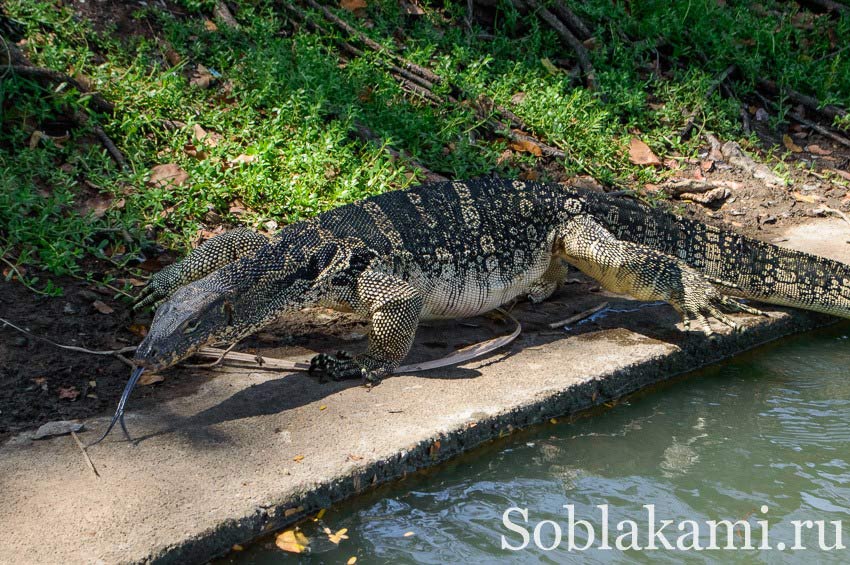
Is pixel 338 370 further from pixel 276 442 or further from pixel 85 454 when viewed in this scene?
pixel 85 454

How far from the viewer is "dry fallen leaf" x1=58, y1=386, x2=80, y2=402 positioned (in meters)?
4.31

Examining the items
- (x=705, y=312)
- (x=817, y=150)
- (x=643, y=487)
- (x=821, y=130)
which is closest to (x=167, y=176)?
(x=705, y=312)

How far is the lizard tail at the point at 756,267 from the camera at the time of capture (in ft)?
19.5

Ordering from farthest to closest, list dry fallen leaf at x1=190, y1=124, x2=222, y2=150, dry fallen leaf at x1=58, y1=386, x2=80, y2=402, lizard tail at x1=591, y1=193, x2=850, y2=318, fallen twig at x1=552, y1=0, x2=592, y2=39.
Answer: fallen twig at x1=552, y1=0, x2=592, y2=39, dry fallen leaf at x1=190, y1=124, x2=222, y2=150, lizard tail at x1=591, y1=193, x2=850, y2=318, dry fallen leaf at x1=58, y1=386, x2=80, y2=402

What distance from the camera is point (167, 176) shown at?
656 cm

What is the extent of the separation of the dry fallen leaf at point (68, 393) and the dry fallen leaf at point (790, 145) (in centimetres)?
822

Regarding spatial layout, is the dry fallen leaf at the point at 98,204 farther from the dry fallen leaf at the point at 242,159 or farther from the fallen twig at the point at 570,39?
the fallen twig at the point at 570,39

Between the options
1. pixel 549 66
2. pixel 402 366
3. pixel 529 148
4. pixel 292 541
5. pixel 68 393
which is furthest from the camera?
pixel 549 66

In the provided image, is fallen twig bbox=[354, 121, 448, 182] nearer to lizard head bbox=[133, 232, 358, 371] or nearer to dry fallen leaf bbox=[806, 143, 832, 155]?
lizard head bbox=[133, 232, 358, 371]

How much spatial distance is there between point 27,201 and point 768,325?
5.05m

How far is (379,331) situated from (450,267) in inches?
31.3

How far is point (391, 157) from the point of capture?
725 centimetres

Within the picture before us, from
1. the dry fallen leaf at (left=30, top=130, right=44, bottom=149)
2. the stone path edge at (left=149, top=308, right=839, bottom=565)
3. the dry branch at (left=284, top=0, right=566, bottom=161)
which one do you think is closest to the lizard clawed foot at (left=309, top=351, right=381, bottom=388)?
the stone path edge at (left=149, top=308, right=839, bottom=565)

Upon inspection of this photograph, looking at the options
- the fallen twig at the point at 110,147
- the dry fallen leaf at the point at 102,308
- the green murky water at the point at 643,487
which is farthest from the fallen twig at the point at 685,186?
the dry fallen leaf at the point at 102,308
